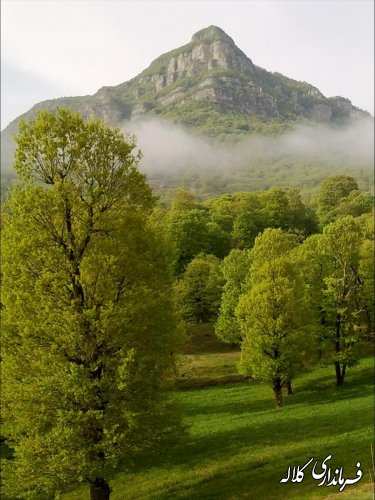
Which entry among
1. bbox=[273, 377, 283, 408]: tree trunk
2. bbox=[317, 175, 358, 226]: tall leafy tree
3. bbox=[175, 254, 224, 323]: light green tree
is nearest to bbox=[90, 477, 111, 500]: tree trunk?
bbox=[273, 377, 283, 408]: tree trunk

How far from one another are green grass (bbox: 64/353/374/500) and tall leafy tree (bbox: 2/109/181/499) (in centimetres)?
510

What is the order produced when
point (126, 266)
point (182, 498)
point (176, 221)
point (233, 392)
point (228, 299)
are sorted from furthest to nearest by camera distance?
point (176, 221) < point (228, 299) < point (233, 392) < point (182, 498) < point (126, 266)

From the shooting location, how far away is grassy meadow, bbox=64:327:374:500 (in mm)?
21062

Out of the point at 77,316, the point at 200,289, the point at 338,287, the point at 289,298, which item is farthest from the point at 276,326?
the point at 200,289

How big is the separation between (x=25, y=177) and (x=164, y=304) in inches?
339

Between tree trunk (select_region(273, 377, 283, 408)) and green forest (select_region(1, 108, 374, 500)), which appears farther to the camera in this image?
tree trunk (select_region(273, 377, 283, 408))

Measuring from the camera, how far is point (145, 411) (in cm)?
1912

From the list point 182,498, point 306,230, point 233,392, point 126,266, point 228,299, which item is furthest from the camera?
point 306,230

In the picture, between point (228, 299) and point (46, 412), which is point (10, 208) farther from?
point (228, 299)

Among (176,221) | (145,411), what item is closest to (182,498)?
(145,411)

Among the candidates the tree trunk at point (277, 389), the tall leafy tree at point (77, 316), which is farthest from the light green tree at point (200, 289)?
the tall leafy tree at point (77, 316)

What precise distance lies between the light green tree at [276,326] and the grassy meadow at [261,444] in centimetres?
347

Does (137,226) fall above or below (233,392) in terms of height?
above

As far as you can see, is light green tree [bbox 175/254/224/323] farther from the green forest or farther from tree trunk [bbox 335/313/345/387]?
the green forest
